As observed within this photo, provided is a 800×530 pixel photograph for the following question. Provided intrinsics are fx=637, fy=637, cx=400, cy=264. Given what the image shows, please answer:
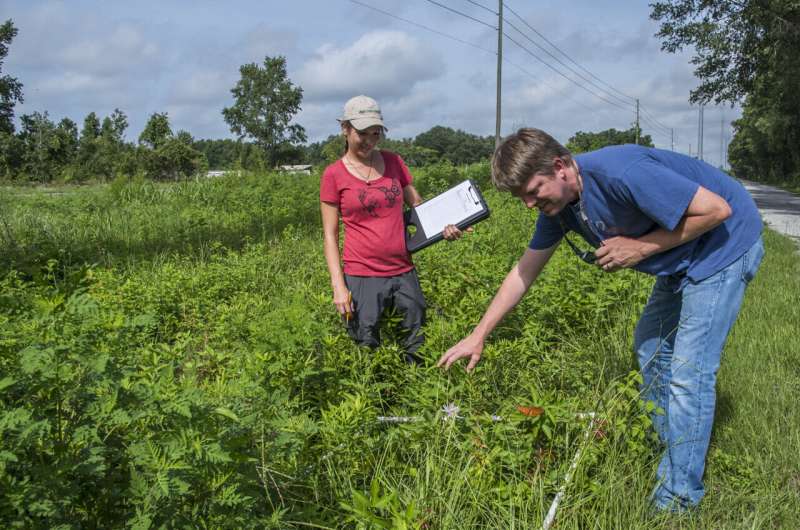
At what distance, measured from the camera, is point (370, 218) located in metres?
3.69

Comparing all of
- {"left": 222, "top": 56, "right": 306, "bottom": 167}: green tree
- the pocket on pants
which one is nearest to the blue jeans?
the pocket on pants

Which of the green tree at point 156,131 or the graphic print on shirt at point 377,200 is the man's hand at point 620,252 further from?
the green tree at point 156,131

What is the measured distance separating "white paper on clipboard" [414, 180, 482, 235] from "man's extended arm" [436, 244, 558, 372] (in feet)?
2.28

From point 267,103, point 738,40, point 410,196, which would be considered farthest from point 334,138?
point 410,196

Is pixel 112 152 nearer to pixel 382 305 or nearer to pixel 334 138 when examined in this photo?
pixel 334 138

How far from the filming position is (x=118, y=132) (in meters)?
51.8

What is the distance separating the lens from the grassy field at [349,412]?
178 centimetres

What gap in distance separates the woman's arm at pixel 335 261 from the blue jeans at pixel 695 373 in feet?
5.60

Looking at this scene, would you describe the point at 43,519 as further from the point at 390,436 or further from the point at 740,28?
the point at 740,28

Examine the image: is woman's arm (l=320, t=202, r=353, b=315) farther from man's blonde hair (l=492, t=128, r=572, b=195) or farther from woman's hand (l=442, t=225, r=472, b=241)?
man's blonde hair (l=492, t=128, r=572, b=195)

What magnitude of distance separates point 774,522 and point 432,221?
222 centimetres

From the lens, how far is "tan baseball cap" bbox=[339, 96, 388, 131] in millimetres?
3480

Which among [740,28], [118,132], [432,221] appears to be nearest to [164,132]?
[118,132]

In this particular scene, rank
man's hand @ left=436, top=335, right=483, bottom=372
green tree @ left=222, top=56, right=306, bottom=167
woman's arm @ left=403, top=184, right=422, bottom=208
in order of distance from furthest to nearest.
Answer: green tree @ left=222, top=56, right=306, bottom=167 → woman's arm @ left=403, top=184, right=422, bottom=208 → man's hand @ left=436, top=335, right=483, bottom=372
